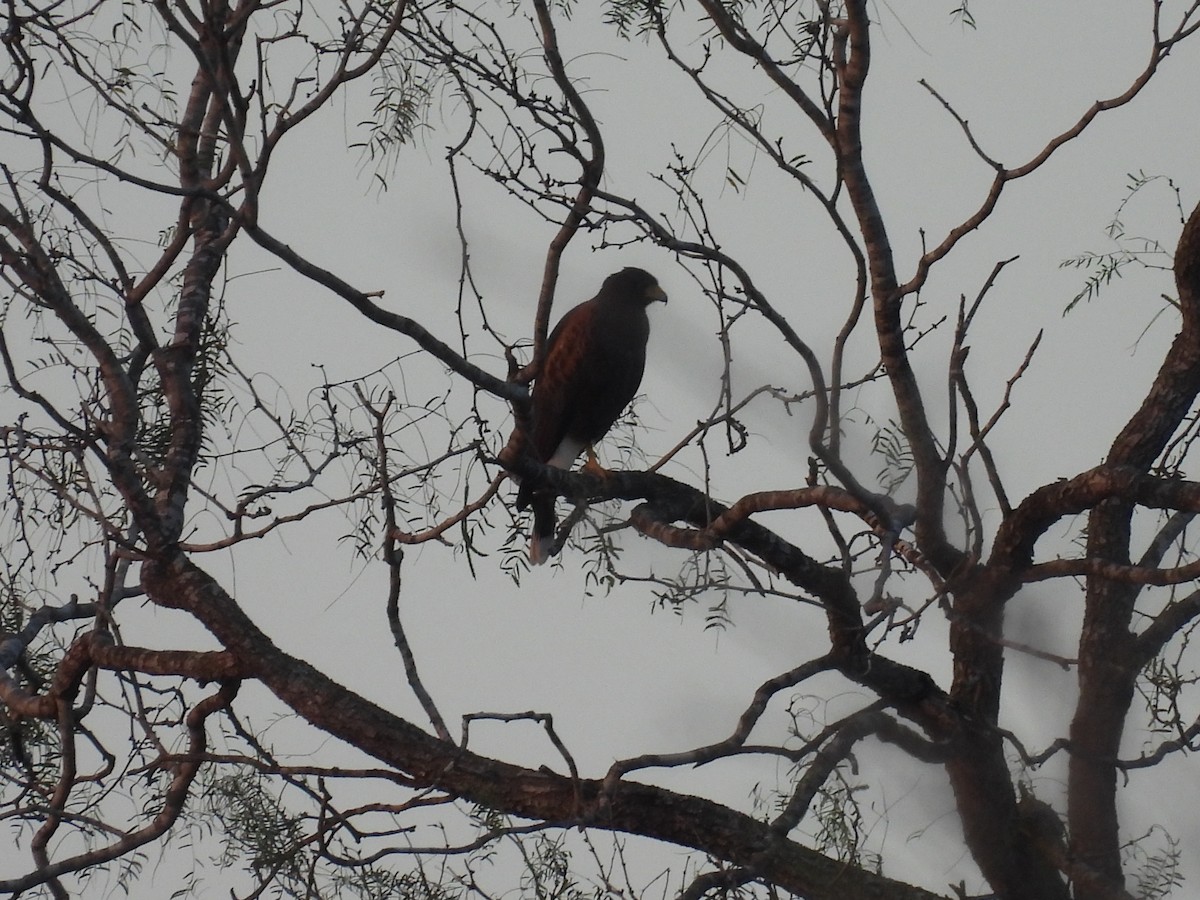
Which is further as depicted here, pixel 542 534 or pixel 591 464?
pixel 542 534

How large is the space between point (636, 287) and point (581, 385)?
2.22ft

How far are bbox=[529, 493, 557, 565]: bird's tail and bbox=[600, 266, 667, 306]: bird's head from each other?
1.12 metres

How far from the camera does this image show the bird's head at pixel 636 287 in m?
5.44

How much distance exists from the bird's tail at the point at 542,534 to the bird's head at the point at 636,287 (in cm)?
112

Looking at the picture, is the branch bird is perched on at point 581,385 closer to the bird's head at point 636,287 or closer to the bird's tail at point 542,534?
the bird's tail at point 542,534

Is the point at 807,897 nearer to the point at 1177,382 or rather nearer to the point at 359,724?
the point at 359,724

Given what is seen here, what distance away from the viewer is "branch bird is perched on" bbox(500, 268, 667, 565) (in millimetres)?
4973

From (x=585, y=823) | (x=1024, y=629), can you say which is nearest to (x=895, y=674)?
(x=585, y=823)

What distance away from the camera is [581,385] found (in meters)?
5.02

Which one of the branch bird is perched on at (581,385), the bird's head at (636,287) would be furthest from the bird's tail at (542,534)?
the bird's head at (636,287)

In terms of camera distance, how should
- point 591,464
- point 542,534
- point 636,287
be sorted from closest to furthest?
1. point 591,464
2. point 542,534
3. point 636,287

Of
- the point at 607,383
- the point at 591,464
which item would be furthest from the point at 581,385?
the point at 591,464

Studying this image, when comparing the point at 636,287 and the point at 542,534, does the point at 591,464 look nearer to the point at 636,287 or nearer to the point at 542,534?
the point at 542,534

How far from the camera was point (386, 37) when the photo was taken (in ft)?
8.42
